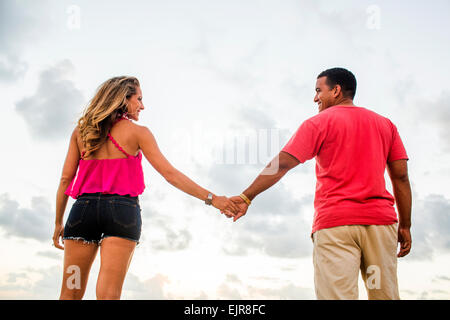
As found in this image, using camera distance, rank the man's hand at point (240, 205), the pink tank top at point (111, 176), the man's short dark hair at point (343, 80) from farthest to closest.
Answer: the man's hand at point (240, 205), the man's short dark hair at point (343, 80), the pink tank top at point (111, 176)

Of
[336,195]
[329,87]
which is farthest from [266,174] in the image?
[329,87]

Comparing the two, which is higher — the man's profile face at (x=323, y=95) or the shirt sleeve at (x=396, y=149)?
the man's profile face at (x=323, y=95)

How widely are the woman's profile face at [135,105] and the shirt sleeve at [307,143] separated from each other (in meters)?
1.64

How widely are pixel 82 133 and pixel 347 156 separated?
2.62 metres

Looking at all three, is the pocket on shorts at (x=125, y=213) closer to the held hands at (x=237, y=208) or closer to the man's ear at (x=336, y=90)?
the held hands at (x=237, y=208)

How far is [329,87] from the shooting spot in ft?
16.5

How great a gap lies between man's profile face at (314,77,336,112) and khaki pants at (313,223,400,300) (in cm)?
151

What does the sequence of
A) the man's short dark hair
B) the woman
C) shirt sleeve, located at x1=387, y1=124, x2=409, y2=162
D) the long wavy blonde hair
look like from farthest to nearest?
1. the man's short dark hair
2. shirt sleeve, located at x1=387, y1=124, x2=409, y2=162
3. the long wavy blonde hair
4. the woman

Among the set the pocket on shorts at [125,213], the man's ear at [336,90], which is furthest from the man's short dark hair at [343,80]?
the pocket on shorts at [125,213]

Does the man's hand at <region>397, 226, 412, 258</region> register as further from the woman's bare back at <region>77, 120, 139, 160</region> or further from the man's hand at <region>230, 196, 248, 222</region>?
the woman's bare back at <region>77, 120, 139, 160</region>

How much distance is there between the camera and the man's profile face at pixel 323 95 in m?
5.03

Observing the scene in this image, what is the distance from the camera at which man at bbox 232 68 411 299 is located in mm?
4195

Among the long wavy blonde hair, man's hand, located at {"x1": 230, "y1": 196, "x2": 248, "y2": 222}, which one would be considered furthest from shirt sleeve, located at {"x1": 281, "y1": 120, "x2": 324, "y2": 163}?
the long wavy blonde hair

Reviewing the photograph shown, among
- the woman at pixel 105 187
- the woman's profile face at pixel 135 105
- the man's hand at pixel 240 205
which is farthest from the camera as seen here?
the man's hand at pixel 240 205
